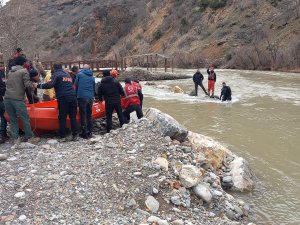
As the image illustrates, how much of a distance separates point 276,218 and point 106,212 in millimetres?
2678

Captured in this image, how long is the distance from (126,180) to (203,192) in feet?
3.81

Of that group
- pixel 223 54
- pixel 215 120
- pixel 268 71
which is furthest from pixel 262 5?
pixel 215 120

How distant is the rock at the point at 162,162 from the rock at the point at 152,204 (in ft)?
2.73

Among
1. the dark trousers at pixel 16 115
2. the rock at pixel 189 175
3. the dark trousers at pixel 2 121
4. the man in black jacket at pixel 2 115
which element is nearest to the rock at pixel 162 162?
the rock at pixel 189 175

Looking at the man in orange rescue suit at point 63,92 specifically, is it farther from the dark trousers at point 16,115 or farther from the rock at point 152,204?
the rock at point 152,204

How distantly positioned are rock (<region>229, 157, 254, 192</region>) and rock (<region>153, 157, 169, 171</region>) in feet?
4.40

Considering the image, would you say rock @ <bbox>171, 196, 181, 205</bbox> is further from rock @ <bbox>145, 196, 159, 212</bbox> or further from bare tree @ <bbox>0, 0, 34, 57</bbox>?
bare tree @ <bbox>0, 0, 34, 57</bbox>

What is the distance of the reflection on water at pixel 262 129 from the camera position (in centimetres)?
641

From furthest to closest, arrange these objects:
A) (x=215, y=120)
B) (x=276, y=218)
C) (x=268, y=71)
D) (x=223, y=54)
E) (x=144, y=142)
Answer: (x=223, y=54), (x=268, y=71), (x=215, y=120), (x=144, y=142), (x=276, y=218)

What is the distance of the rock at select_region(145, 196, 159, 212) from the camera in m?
5.10

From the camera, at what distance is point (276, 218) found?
5.79 metres

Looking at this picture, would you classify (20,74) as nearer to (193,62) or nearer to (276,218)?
(276,218)

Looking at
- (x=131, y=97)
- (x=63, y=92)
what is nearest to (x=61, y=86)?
(x=63, y=92)

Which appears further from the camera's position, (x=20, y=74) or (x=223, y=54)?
(x=223, y=54)
